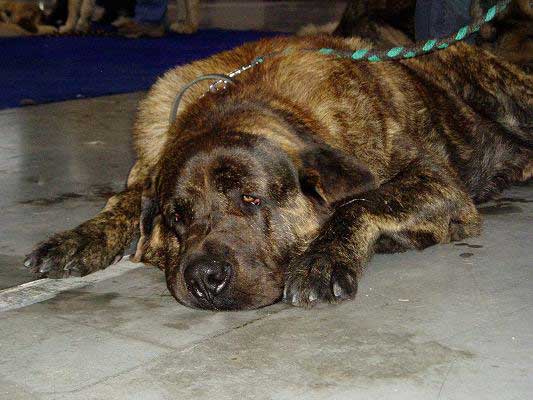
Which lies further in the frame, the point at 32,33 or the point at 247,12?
the point at 247,12

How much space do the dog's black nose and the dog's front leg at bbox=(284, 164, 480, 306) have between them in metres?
0.24

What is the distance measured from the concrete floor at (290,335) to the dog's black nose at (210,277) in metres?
0.10

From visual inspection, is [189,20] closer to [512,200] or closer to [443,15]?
[443,15]

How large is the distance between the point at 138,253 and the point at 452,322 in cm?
134

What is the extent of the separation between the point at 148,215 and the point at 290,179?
0.61m

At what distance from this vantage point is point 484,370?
2846 millimetres

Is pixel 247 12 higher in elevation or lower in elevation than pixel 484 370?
higher

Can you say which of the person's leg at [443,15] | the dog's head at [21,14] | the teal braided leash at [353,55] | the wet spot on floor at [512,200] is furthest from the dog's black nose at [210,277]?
the dog's head at [21,14]

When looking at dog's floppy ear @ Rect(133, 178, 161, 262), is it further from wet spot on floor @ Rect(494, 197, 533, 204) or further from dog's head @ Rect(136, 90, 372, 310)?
wet spot on floor @ Rect(494, 197, 533, 204)

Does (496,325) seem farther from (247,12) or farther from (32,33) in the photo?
(247,12)

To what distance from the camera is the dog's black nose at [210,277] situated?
3.34 metres

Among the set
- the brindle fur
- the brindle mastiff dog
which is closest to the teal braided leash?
the brindle mastiff dog

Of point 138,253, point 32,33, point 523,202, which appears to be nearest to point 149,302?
point 138,253

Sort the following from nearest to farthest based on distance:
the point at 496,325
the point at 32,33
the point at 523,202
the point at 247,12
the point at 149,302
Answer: the point at 496,325
the point at 149,302
the point at 523,202
the point at 32,33
the point at 247,12
